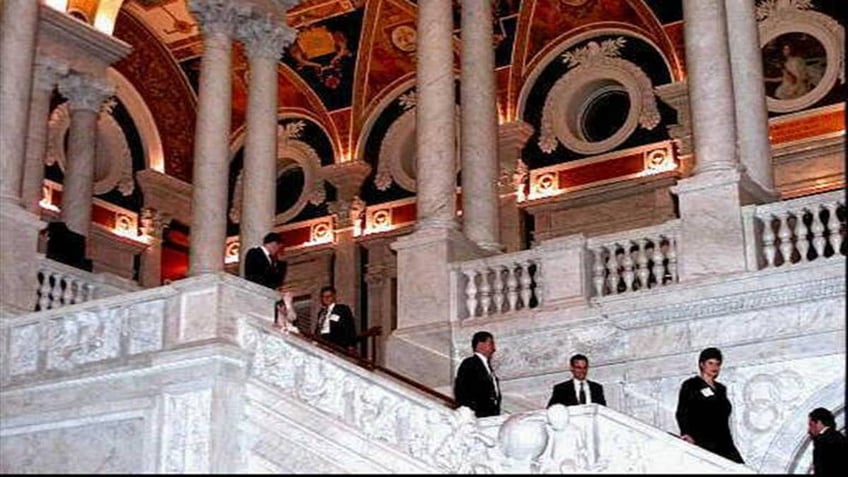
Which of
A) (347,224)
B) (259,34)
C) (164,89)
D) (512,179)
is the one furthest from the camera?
(164,89)

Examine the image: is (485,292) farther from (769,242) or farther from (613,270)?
(769,242)

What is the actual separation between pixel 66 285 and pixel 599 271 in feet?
18.8

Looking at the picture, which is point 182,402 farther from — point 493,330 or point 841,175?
point 841,175

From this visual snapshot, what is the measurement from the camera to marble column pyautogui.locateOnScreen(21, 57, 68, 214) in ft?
60.3

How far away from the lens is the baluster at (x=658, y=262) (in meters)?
13.6

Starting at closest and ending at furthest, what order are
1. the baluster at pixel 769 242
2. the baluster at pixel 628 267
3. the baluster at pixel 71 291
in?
the baluster at pixel 769 242
the baluster at pixel 628 267
the baluster at pixel 71 291

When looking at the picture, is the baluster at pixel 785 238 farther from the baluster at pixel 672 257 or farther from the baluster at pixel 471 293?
the baluster at pixel 471 293

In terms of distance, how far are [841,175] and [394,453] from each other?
10.8 m

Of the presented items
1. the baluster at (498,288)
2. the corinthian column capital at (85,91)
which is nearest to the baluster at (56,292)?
the baluster at (498,288)

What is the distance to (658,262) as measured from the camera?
1366 centimetres

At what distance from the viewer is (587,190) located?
2128 centimetres

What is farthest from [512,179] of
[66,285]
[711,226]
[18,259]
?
[18,259]

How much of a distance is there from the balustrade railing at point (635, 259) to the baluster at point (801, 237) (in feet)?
3.84

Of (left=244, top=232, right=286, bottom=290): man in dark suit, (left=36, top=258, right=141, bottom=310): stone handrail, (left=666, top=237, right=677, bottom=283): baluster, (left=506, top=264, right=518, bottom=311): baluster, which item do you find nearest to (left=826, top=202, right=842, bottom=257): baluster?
(left=666, top=237, right=677, bottom=283): baluster
